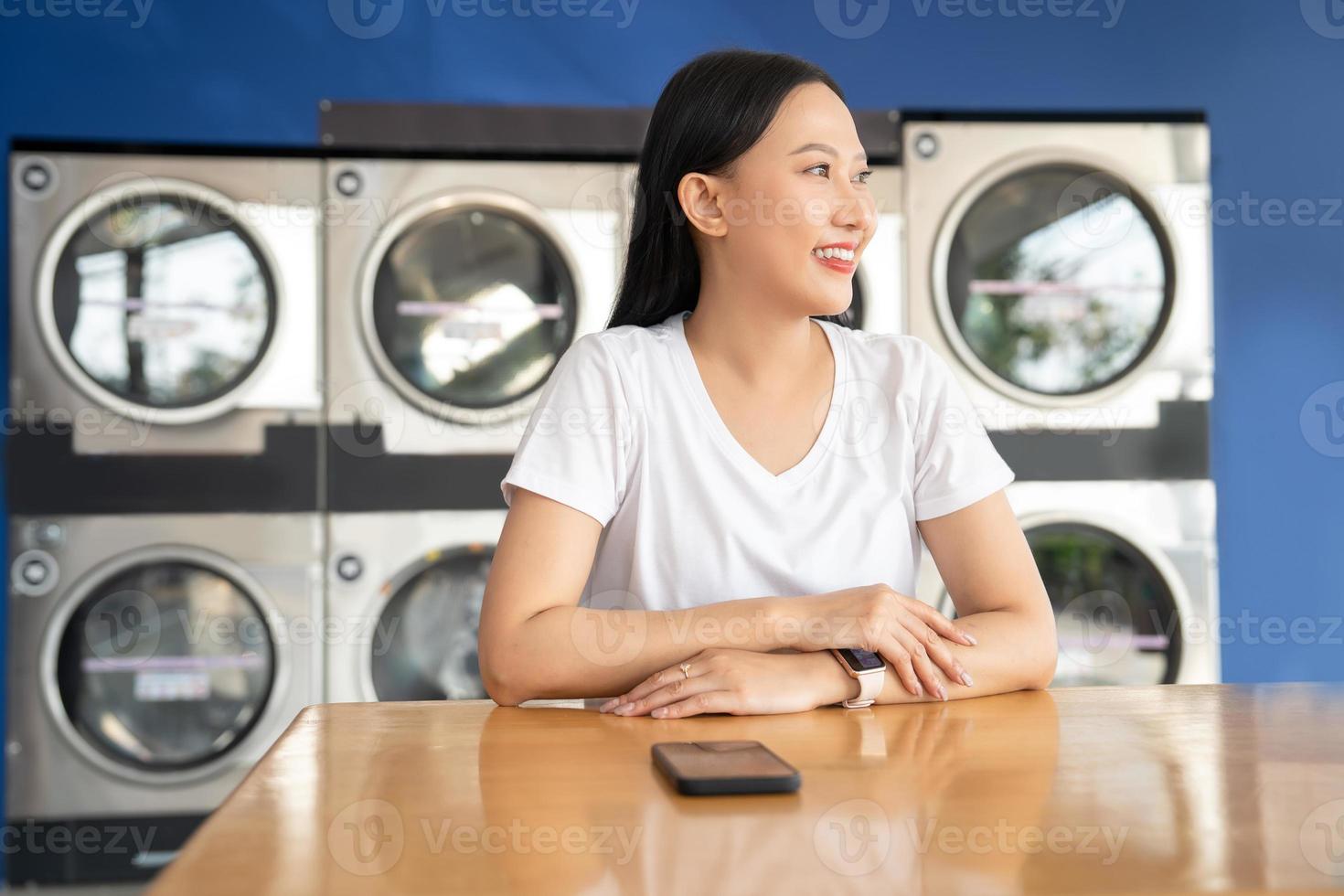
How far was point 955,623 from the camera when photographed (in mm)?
1298

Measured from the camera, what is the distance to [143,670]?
2.72m

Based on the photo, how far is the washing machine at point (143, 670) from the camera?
2.67 metres

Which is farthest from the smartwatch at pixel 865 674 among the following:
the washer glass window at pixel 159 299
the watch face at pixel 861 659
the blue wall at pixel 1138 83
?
the blue wall at pixel 1138 83

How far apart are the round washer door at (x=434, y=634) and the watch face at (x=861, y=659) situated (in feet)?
5.47

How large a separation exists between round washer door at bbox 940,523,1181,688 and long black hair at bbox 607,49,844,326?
152 centimetres

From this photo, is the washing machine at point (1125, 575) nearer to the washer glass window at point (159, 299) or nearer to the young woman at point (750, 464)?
the young woman at point (750, 464)

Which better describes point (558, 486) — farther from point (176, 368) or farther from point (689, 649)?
point (176, 368)

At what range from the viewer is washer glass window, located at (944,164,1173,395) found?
2922 mm

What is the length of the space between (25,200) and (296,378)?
0.72 metres

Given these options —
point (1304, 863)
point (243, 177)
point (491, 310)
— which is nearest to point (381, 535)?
point (491, 310)

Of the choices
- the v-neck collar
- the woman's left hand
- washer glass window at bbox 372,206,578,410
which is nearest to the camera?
the woman's left hand

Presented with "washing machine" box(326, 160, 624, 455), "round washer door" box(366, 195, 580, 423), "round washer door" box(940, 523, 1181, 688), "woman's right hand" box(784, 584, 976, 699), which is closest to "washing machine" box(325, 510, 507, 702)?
"washing machine" box(326, 160, 624, 455)

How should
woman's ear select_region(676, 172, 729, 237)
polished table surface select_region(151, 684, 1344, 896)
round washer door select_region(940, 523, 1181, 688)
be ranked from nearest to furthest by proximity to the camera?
polished table surface select_region(151, 684, 1344, 896)
woman's ear select_region(676, 172, 729, 237)
round washer door select_region(940, 523, 1181, 688)

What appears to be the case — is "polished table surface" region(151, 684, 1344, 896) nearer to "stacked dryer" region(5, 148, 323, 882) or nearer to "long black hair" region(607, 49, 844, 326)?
"long black hair" region(607, 49, 844, 326)
